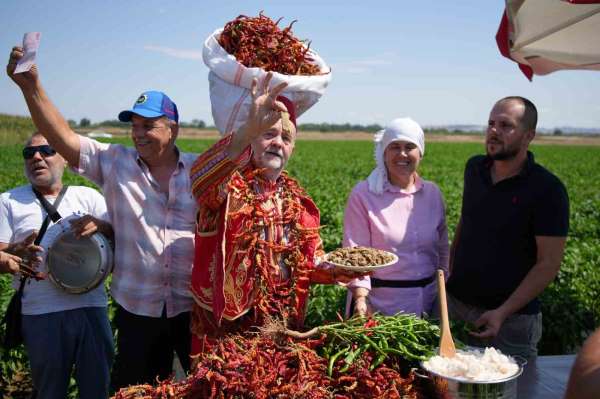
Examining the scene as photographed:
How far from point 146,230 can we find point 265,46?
1277mm

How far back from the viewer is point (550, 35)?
3750 mm

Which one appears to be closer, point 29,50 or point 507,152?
point 29,50

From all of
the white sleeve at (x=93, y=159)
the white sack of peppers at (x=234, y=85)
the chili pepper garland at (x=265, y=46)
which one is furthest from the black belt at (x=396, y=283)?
the white sleeve at (x=93, y=159)

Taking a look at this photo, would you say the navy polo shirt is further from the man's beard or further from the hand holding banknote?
the hand holding banknote

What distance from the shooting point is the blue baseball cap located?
10.3 feet

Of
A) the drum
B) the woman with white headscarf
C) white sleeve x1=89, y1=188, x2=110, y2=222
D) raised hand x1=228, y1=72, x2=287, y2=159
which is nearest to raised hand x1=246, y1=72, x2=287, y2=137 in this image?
raised hand x1=228, y1=72, x2=287, y2=159

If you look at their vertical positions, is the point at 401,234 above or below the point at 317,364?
above

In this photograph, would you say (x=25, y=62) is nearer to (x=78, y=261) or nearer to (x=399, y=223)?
(x=78, y=261)

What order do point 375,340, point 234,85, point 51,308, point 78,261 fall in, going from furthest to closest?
point 51,308 < point 78,261 < point 234,85 < point 375,340

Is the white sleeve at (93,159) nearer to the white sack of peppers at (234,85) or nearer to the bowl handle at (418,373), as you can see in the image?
the white sack of peppers at (234,85)

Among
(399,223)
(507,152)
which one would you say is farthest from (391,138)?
(507,152)

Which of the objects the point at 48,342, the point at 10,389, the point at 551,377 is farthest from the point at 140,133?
the point at 10,389

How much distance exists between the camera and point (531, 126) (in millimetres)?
3672

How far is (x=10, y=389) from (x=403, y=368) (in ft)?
12.6
